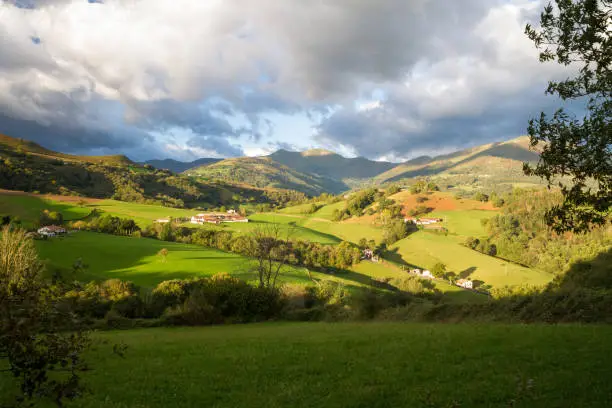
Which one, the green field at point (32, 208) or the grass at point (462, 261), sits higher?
the green field at point (32, 208)

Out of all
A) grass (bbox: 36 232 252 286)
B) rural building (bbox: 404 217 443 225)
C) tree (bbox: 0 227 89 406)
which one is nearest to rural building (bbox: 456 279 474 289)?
rural building (bbox: 404 217 443 225)

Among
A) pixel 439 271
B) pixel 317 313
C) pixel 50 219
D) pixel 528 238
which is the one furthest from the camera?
pixel 528 238

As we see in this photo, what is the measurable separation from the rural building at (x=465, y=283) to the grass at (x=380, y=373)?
8876cm

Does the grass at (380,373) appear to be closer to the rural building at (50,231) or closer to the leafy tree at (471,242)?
the rural building at (50,231)

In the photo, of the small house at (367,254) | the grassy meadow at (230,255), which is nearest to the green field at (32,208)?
the grassy meadow at (230,255)

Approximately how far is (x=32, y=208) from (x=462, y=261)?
13987 cm

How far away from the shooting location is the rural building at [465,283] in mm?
99688

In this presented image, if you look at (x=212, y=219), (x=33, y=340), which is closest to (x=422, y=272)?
(x=212, y=219)

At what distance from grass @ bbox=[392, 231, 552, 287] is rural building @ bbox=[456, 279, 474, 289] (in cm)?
424

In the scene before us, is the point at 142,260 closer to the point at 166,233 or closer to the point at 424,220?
the point at 166,233

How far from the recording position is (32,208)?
123062 mm

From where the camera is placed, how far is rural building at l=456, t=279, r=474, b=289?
99688 mm

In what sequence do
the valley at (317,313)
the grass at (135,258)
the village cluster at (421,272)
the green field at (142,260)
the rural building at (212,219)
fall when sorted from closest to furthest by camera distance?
the valley at (317,313) < the grass at (135,258) < the green field at (142,260) < the village cluster at (421,272) < the rural building at (212,219)

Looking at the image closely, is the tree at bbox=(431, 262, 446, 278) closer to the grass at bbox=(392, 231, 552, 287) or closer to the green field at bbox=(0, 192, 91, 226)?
the grass at bbox=(392, 231, 552, 287)
